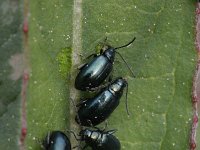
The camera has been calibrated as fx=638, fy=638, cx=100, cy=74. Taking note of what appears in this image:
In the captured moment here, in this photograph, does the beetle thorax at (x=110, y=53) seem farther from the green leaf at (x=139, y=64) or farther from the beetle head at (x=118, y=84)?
the beetle head at (x=118, y=84)

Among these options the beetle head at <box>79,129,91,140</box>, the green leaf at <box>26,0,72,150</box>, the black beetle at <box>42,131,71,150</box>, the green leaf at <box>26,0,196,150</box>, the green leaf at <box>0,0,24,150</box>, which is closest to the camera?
the green leaf at <box>0,0,24,150</box>

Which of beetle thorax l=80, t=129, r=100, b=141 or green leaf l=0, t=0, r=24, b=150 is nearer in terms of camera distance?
green leaf l=0, t=0, r=24, b=150

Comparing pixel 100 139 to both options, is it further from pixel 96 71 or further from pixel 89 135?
pixel 96 71

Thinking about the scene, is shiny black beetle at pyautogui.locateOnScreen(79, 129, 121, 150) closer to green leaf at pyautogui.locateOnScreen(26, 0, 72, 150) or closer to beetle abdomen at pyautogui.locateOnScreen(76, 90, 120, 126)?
beetle abdomen at pyautogui.locateOnScreen(76, 90, 120, 126)

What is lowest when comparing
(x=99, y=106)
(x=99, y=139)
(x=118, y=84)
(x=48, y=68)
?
(x=99, y=139)

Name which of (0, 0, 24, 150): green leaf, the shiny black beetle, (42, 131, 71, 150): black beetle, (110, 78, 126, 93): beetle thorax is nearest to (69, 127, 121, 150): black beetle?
the shiny black beetle

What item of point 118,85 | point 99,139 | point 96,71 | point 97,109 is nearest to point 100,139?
point 99,139

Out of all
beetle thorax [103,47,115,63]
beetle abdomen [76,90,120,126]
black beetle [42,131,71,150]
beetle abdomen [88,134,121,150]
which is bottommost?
beetle abdomen [88,134,121,150]
